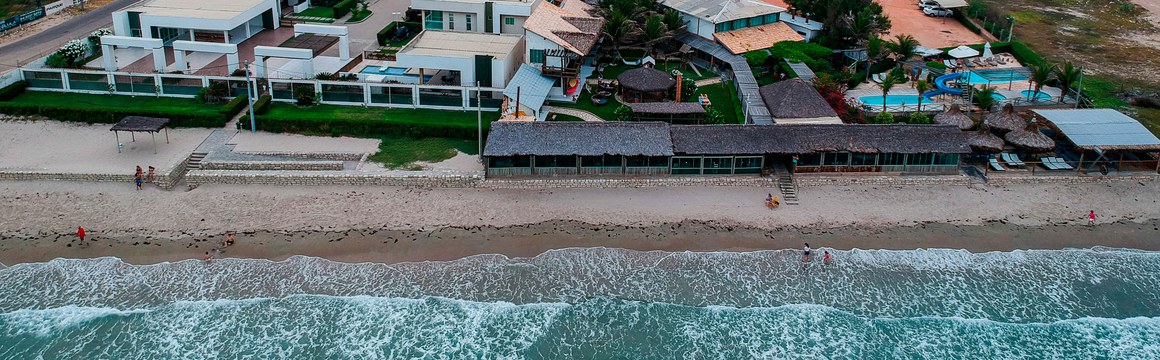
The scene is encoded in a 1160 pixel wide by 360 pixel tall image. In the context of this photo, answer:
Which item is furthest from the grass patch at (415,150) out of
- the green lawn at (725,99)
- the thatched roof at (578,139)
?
the green lawn at (725,99)

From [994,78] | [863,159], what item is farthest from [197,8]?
[994,78]

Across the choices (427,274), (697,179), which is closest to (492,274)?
(427,274)

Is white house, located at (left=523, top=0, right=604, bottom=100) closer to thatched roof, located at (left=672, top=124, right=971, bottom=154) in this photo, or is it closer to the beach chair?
thatched roof, located at (left=672, top=124, right=971, bottom=154)

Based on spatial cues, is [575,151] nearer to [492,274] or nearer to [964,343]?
[492,274]

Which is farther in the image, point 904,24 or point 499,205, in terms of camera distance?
point 904,24

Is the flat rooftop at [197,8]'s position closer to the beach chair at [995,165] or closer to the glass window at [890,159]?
the glass window at [890,159]

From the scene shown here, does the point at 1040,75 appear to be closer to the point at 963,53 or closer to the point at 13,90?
the point at 963,53
